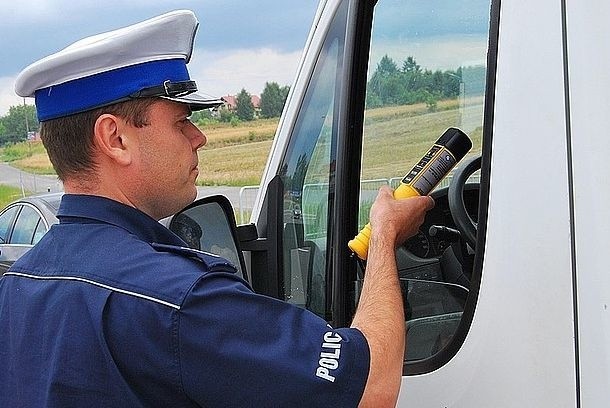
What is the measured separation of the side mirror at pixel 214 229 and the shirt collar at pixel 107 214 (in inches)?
22.6

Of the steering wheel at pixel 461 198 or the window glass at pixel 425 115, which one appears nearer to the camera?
the window glass at pixel 425 115

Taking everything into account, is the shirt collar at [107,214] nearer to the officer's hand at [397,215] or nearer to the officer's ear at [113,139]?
the officer's ear at [113,139]

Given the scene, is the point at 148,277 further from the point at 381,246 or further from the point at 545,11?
the point at 545,11

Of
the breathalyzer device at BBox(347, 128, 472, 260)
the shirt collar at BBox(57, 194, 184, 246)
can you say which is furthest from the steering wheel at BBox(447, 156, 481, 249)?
the shirt collar at BBox(57, 194, 184, 246)

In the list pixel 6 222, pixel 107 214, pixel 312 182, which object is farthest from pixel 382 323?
pixel 6 222

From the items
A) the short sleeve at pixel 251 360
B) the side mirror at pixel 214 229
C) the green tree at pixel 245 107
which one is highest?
the green tree at pixel 245 107

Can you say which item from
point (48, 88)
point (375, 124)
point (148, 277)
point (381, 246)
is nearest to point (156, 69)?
point (48, 88)

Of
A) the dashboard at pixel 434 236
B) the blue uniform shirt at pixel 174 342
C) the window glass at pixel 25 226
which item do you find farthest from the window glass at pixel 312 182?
the window glass at pixel 25 226

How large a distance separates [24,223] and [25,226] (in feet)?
0.18

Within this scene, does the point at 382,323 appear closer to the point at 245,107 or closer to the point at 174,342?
the point at 174,342

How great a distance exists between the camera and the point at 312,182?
A: 6.79ft

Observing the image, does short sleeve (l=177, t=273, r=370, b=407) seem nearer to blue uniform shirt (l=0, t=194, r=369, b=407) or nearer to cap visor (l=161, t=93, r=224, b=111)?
blue uniform shirt (l=0, t=194, r=369, b=407)

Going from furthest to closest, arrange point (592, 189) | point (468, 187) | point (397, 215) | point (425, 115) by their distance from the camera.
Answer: point (425, 115) < point (468, 187) < point (397, 215) < point (592, 189)

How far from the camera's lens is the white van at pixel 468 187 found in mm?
1076
